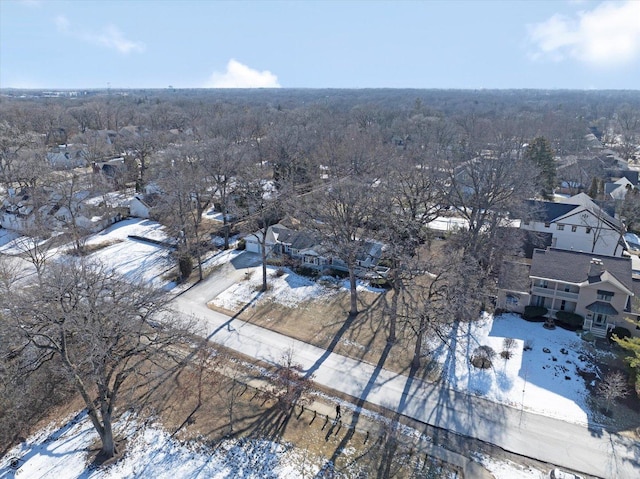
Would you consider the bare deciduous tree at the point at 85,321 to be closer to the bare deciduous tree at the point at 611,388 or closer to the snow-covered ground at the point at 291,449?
the snow-covered ground at the point at 291,449

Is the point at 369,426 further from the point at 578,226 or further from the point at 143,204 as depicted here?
the point at 143,204

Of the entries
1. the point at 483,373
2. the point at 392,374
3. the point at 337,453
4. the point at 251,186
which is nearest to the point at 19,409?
the point at 337,453

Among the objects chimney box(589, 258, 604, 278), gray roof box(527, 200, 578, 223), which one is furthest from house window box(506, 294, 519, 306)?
gray roof box(527, 200, 578, 223)

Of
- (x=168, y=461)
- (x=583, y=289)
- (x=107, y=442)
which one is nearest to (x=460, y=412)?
(x=583, y=289)

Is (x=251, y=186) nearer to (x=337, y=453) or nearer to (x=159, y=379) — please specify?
(x=159, y=379)

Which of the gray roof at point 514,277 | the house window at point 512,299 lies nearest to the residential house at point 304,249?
the gray roof at point 514,277

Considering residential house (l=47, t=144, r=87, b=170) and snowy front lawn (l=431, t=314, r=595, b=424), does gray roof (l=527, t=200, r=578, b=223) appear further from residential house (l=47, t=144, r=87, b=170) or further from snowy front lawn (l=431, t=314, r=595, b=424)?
residential house (l=47, t=144, r=87, b=170)
